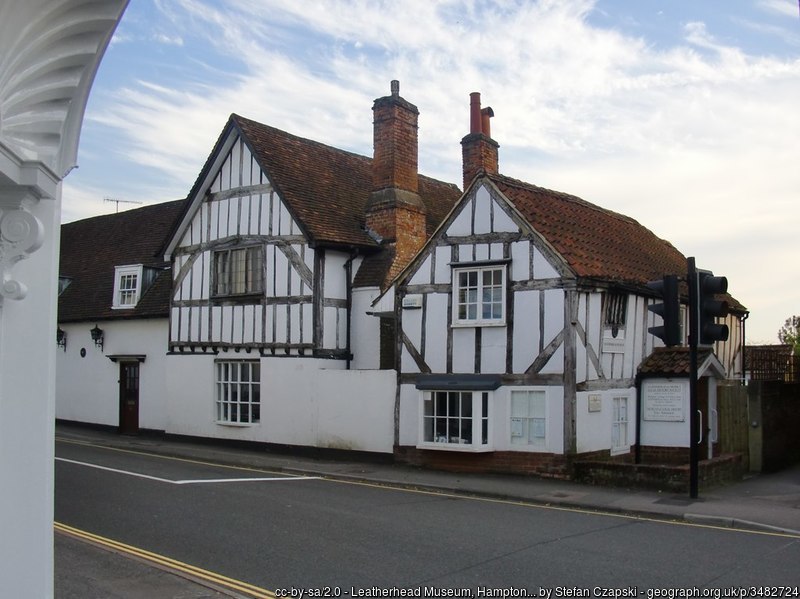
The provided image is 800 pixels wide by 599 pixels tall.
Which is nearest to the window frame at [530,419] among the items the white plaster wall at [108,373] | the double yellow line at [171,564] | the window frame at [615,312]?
the window frame at [615,312]

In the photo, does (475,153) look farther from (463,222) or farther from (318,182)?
(463,222)

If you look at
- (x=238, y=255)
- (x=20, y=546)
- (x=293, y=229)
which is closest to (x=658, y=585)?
(x=20, y=546)

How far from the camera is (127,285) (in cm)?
2539

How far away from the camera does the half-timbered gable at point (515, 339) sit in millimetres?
15672

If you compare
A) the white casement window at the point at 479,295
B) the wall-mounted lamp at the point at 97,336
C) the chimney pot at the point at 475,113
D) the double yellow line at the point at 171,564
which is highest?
the chimney pot at the point at 475,113

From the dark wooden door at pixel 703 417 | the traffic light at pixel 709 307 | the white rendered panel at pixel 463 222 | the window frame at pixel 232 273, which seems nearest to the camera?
the traffic light at pixel 709 307

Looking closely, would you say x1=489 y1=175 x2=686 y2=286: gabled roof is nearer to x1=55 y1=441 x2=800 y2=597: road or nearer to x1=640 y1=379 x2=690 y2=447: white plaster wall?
A: x1=640 y1=379 x2=690 y2=447: white plaster wall

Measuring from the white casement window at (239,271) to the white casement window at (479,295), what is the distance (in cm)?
605

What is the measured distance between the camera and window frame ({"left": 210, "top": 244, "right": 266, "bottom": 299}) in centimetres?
2077

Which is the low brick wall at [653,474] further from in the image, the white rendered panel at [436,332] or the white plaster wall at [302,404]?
the white plaster wall at [302,404]

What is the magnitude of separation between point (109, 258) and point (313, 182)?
408 inches

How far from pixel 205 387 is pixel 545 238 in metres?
10.7

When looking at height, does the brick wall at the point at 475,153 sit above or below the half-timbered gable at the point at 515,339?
above

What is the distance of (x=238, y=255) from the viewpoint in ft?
70.4
